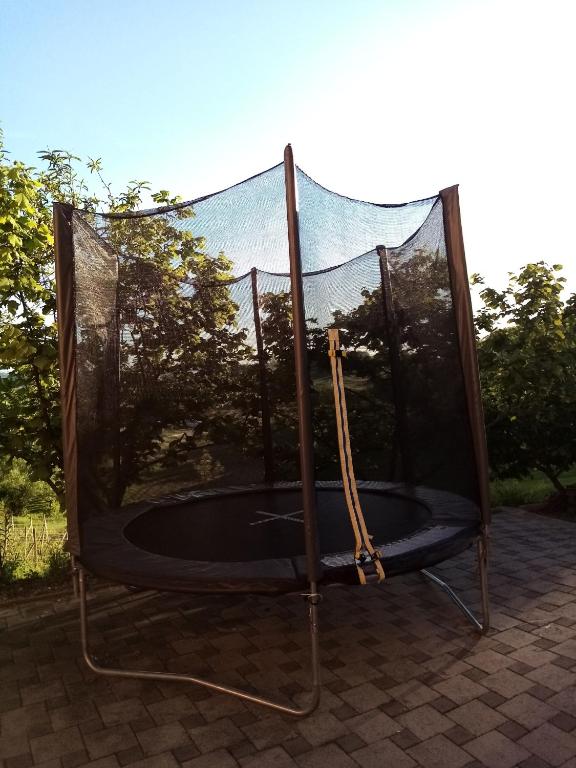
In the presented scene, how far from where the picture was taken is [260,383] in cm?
306

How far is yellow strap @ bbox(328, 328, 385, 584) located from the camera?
1.57 m

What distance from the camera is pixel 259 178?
1.80 metres

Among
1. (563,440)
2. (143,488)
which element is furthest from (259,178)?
(563,440)

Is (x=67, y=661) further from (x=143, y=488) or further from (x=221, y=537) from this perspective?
(x=143, y=488)

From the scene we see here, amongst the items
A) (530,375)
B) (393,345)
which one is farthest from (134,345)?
(530,375)

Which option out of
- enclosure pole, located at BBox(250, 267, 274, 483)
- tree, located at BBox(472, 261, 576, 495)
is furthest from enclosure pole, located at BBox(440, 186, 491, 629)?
tree, located at BBox(472, 261, 576, 495)

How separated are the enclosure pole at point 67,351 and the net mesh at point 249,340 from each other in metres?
0.06

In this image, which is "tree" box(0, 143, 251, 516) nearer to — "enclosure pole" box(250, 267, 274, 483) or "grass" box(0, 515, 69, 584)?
"enclosure pole" box(250, 267, 274, 483)

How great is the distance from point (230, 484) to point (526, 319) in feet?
7.60

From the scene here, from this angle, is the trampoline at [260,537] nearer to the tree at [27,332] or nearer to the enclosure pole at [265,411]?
the enclosure pole at [265,411]

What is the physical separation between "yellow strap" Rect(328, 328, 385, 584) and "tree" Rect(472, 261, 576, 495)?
232cm

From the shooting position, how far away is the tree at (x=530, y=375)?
353 centimetres

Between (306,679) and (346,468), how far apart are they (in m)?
0.68

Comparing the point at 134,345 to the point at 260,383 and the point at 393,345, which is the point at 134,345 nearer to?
the point at 260,383
